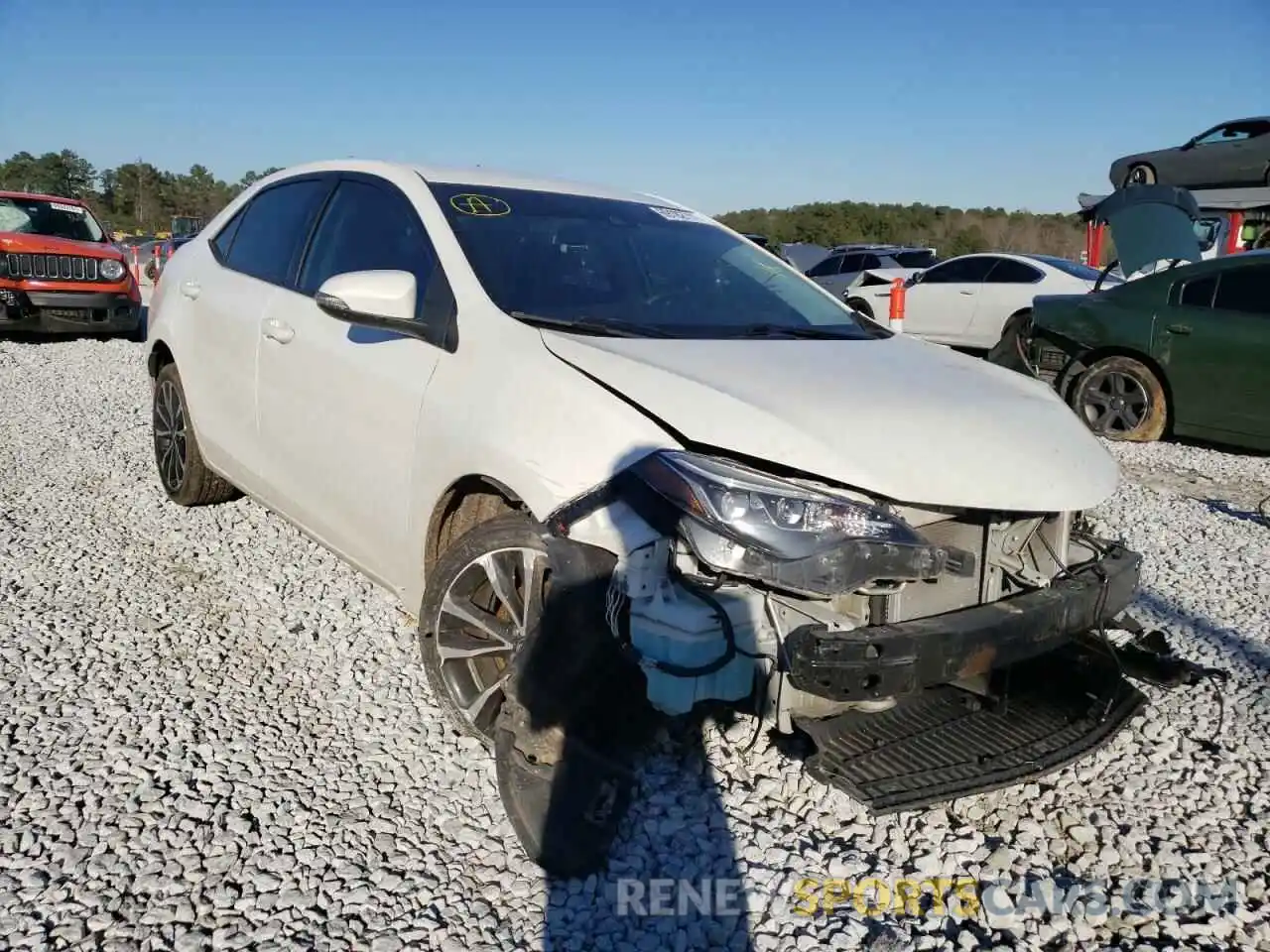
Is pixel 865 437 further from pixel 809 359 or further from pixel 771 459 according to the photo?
pixel 809 359

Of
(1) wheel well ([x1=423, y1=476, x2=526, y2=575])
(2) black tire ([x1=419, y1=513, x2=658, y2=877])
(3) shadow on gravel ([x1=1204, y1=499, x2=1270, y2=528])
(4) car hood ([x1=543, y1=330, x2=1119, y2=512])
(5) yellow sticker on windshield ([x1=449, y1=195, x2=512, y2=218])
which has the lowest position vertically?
(3) shadow on gravel ([x1=1204, y1=499, x2=1270, y2=528])

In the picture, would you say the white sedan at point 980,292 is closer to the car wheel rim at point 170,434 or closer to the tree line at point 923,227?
the car wheel rim at point 170,434

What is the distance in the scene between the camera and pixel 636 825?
2.68 meters

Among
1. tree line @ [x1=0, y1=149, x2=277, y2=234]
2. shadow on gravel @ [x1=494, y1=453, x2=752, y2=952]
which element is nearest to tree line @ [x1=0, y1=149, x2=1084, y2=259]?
tree line @ [x1=0, y1=149, x2=277, y2=234]

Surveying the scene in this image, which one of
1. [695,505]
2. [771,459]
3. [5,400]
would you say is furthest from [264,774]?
[5,400]

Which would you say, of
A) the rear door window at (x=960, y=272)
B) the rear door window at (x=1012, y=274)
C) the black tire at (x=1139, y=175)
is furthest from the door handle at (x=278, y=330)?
the black tire at (x=1139, y=175)

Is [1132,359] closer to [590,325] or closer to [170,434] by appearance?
[590,325]

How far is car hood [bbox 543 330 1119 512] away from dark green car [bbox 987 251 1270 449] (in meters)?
5.23

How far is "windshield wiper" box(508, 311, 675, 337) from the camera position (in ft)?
9.57

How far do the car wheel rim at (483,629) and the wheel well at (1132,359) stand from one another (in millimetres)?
6604

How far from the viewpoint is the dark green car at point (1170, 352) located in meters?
7.11

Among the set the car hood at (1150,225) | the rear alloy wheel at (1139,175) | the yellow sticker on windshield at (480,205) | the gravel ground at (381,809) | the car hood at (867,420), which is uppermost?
the rear alloy wheel at (1139,175)

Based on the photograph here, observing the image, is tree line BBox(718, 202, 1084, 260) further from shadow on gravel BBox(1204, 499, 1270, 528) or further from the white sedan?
shadow on gravel BBox(1204, 499, 1270, 528)

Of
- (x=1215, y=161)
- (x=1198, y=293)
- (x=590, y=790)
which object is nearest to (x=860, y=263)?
(x=1215, y=161)
